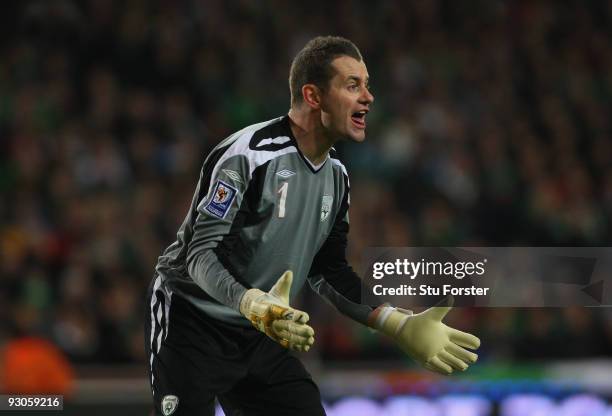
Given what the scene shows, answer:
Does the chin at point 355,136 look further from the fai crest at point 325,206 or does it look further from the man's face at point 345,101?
the fai crest at point 325,206

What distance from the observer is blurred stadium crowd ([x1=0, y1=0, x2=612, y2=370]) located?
8203 millimetres

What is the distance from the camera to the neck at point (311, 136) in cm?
415

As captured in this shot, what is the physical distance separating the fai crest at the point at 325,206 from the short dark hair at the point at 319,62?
383mm

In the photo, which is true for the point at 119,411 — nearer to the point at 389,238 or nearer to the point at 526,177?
the point at 389,238

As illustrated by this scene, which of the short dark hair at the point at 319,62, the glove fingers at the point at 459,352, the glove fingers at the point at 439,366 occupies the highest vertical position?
the short dark hair at the point at 319,62

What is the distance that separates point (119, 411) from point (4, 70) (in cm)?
446

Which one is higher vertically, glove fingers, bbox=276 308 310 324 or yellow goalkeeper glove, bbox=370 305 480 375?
glove fingers, bbox=276 308 310 324

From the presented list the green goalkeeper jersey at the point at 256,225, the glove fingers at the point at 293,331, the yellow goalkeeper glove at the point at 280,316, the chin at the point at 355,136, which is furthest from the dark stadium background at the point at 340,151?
the glove fingers at the point at 293,331

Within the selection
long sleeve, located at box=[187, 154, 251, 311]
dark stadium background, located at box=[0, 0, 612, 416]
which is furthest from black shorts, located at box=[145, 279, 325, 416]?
dark stadium background, located at box=[0, 0, 612, 416]

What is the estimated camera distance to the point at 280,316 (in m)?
3.54

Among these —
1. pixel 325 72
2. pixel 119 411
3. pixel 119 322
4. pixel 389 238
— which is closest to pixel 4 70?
pixel 119 322

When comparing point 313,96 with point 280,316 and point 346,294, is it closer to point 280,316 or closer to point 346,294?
point 346,294

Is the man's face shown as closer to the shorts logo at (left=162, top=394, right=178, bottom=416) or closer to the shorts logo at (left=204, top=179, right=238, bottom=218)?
the shorts logo at (left=204, top=179, right=238, bottom=218)

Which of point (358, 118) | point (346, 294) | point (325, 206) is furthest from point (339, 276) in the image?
point (358, 118)
